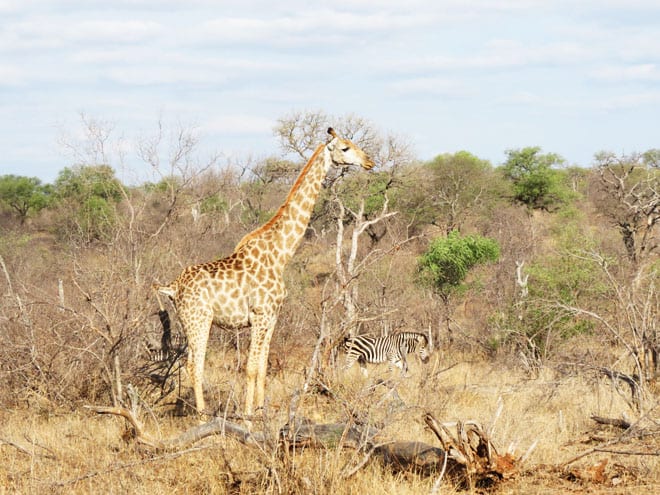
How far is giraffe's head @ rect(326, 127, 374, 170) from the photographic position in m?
6.45

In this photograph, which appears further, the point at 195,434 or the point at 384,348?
the point at 384,348

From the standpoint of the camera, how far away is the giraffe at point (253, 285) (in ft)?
20.1

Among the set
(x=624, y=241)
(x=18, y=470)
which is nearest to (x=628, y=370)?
(x=18, y=470)

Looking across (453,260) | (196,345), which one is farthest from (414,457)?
(453,260)

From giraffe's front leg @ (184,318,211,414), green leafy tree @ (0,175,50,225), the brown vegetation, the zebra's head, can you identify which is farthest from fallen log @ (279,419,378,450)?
green leafy tree @ (0,175,50,225)

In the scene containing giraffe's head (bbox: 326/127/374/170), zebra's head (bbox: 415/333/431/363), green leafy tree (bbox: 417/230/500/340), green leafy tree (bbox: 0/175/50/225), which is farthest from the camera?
green leafy tree (bbox: 0/175/50/225)

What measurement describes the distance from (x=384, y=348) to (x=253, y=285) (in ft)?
17.0

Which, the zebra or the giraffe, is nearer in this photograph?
the giraffe

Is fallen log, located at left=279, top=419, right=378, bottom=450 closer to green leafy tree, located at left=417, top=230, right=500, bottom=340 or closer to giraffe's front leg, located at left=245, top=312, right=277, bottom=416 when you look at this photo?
giraffe's front leg, located at left=245, top=312, right=277, bottom=416

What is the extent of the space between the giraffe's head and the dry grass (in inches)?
70.6

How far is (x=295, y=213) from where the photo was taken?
6.56 m

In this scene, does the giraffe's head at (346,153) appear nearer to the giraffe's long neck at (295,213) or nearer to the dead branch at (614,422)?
the giraffe's long neck at (295,213)

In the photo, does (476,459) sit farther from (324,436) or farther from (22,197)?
(22,197)

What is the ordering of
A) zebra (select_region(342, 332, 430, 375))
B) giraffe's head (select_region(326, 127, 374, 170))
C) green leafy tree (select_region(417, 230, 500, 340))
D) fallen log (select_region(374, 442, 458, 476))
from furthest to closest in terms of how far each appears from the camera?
green leafy tree (select_region(417, 230, 500, 340)), zebra (select_region(342, 332, 430, 375)), giraffe's head (select_region(326, 127, 374, 170)), fallen log (select_region(374, 442, 458, 476))
